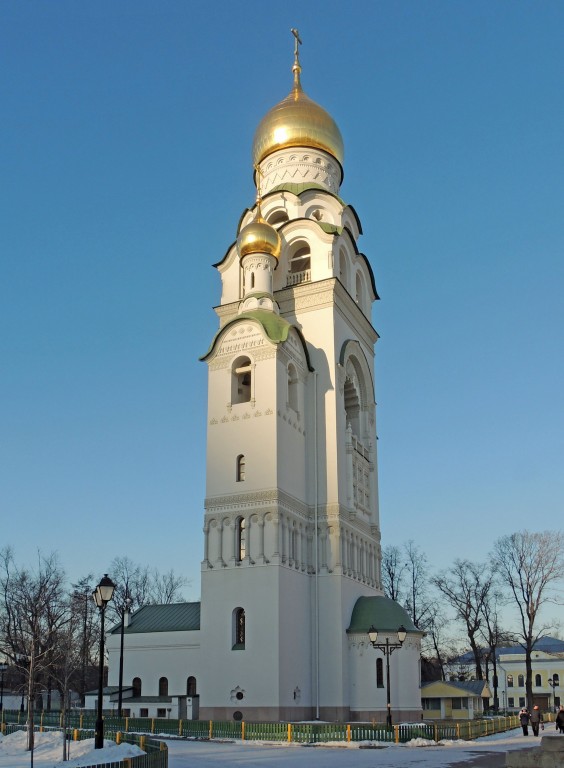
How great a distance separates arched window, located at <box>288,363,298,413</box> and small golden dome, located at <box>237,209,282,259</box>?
596 centimetres

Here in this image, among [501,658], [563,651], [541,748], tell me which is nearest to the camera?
[541,748]

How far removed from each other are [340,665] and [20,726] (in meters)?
12.0

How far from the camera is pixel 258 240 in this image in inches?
1446

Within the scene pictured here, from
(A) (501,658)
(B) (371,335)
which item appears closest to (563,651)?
(A) (501,658)

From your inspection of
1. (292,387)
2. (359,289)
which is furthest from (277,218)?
(292,387)

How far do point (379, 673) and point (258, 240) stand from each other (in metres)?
19.1

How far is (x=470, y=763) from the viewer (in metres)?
17.6

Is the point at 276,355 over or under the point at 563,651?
over

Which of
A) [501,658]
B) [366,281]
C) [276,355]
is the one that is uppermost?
[366,281]

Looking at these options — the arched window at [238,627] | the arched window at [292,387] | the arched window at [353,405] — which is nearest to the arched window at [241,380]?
the arched window at [292,387]

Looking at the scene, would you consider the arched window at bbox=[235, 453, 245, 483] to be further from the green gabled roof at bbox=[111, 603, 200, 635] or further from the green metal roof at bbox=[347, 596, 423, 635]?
the green metal roof at bbox=[347, 596, 423, 635]

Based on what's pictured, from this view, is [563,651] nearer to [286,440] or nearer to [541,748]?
[286,440]

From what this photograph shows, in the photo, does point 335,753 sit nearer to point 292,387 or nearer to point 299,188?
point 292,387

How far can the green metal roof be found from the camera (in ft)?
105
